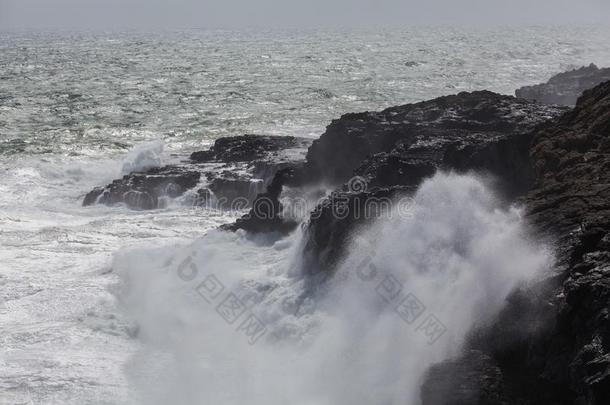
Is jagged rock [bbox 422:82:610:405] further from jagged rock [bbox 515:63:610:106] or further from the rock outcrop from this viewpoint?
jagged rock [bbox 515:63:610:106]

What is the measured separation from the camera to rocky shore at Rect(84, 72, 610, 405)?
1045 centimetres

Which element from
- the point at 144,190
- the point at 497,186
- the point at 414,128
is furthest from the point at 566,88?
the point at 497,186

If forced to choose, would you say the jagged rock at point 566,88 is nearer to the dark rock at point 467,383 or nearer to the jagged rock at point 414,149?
the jagged rock at point 414,149

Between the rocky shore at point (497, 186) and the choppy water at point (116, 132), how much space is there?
5.85 feet

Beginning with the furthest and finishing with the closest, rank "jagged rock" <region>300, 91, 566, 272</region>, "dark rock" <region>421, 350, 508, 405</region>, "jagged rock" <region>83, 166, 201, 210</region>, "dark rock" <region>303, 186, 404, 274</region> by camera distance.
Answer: "jagged rock" <region>83, 166, 201, 210</region>
"jagged rock" <region>300, 91, 566, 272</region>
"dark rock" <region>303, 186, 404, 274</region>
"dark rock" <region>421, 350, 508, 405</region>

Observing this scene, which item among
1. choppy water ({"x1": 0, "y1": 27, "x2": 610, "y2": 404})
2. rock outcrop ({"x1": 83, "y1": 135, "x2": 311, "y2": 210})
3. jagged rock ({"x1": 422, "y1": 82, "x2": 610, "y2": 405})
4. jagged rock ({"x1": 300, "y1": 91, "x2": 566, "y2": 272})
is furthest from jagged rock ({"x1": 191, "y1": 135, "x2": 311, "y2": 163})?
jagged rock ({"x1": 422, "y1": 82, "x2": 610, "y2": 405})

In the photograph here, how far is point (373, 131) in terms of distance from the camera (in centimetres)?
2480

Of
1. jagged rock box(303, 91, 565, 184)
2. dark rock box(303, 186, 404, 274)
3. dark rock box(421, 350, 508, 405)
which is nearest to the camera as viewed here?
dark rock box(421, 350, 508, 405)

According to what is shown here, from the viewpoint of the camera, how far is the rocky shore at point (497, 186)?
1045 centimetres

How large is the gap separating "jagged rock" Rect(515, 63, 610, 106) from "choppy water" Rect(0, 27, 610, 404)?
8351mm

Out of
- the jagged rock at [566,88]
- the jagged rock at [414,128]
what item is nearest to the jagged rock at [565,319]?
the jagged rock at [414,128]

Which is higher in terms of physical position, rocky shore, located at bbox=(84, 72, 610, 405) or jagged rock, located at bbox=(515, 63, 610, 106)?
jagged rock, located at bbox=(515, 63, 610, 106)

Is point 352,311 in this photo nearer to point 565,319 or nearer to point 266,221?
point 565,319

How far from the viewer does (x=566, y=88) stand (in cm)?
4444
